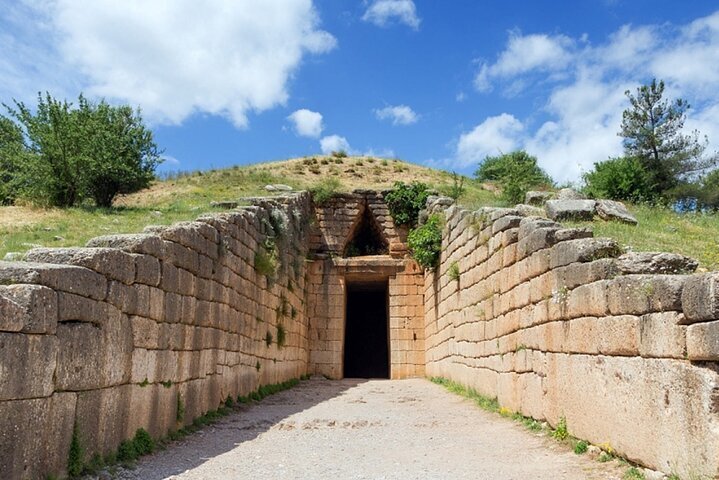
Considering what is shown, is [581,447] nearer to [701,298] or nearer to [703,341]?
[703,341]

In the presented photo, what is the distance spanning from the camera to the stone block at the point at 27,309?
440 cm

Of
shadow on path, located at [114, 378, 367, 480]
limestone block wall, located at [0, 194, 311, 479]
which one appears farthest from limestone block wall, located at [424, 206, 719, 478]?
limestone block wall, located at [0, 194, 311, 479]

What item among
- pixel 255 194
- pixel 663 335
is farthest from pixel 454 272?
pixel 663 335

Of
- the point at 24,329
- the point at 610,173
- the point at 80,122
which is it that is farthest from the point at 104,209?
the point at 610,173

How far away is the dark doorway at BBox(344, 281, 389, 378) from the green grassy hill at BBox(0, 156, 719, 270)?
518 centimetres

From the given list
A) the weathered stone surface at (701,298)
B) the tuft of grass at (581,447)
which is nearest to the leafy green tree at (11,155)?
the tuft of grass at (581,447)

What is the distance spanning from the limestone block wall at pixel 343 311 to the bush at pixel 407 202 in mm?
1238

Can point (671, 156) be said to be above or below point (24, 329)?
above

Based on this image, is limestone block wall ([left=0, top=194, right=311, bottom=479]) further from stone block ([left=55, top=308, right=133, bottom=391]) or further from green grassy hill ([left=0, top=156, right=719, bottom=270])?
green grassy hill ([left=0, top=156, right=719, bottom=270])

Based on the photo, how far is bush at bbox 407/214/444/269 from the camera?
1575 centimetres

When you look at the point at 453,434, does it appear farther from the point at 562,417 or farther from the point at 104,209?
the point at 104,209

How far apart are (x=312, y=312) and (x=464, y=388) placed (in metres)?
6.43

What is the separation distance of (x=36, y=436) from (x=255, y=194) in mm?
13596

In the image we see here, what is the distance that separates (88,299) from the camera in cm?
550
